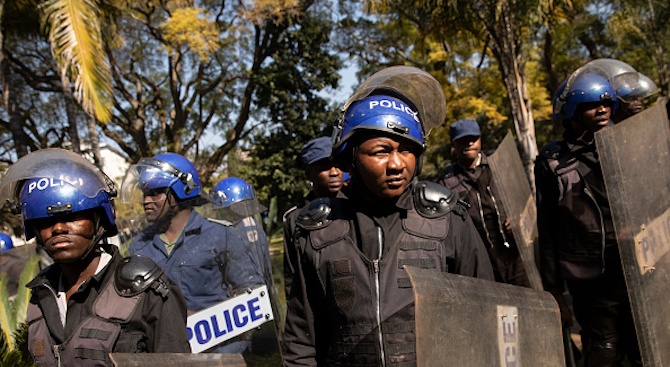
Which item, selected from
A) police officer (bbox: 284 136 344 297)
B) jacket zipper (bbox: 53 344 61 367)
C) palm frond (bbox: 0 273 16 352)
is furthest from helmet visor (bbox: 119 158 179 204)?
jacket zipper (bbox: 53 344 61 367)

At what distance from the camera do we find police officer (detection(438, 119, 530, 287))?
14.9 ft

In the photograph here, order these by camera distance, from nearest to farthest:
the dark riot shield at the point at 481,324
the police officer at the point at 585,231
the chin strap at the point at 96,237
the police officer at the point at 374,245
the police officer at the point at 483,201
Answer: the dark riot shield at the point at 481,324, the police officer at the point at 374,245, the chin strap at the point at 96,237, the police officer at the point at 585,231, the police officer at the point at 483,201

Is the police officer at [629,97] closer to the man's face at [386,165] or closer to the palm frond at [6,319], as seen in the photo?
the man's face at [386,165]

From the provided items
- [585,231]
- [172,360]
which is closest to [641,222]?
[585,231]

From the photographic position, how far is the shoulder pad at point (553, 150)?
11.2 ft

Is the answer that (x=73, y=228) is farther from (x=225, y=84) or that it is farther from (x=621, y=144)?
(x=225, y=84)

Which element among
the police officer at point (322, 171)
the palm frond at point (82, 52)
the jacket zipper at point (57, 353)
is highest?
the palm frond at point (82, 52)

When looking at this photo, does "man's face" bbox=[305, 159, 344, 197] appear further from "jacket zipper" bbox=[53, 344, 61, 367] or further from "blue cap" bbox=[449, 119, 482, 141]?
"jacket zipper" bbox=[53, 344, 61, 367]

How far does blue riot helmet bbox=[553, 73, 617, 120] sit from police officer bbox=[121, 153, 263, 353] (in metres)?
2.09

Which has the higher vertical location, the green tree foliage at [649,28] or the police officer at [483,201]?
the green tree foliage at [649,28]

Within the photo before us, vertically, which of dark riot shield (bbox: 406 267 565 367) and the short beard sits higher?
the short beard

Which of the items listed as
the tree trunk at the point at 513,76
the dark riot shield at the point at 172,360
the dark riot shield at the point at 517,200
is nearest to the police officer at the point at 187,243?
the dark riot shield at the point at 172,360

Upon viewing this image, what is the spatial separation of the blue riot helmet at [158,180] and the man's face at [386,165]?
201 centimetres

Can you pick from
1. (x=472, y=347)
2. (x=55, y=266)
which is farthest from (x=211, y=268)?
(x=472, y=347)
